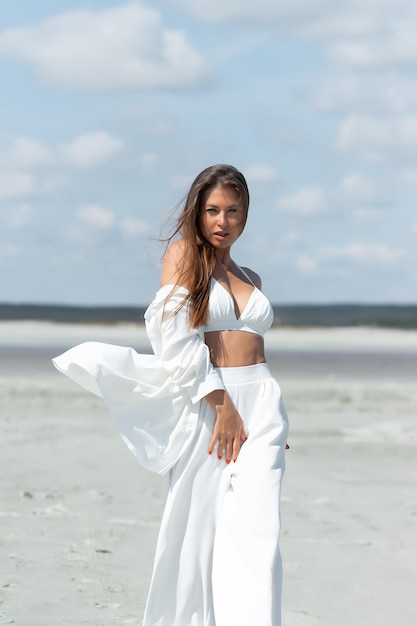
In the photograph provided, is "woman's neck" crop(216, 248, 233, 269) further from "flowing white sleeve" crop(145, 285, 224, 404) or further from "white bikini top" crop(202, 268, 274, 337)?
"flowing white sleeve" crop(145, 285, 224, 404)

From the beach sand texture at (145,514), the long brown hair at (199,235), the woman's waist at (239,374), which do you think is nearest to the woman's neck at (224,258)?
the long brown hair at (199,235)

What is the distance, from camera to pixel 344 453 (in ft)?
34.1

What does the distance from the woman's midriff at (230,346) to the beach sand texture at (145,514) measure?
2.69 feet

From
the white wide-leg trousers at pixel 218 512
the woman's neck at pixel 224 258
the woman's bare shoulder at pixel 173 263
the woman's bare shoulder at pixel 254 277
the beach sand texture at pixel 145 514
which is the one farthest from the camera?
the beach sand texture at pixel 145 514

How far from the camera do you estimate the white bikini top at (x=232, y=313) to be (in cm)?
418

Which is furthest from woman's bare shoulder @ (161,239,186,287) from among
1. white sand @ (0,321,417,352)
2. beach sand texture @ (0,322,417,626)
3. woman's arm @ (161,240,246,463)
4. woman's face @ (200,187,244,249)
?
white sand @ (0,321,417,352)

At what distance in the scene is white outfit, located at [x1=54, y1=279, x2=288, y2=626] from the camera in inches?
161

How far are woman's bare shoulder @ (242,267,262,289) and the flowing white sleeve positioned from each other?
1.50 ft

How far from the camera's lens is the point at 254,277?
4500 mm

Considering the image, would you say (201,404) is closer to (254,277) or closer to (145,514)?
(254,277)

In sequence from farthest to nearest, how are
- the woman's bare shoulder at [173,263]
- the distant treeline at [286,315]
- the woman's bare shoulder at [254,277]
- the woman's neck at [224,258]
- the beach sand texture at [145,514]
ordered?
the distant treeline at [286,315]
the beach sand texture at [145,514]
the woman's bare shoulder at [254,277]
the woman's neck at [224,258]
the woman's bare shoulder at [173,263]

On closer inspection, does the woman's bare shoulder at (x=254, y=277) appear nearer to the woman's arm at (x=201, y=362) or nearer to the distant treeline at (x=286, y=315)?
the woman's arm at (x=201, y=362)

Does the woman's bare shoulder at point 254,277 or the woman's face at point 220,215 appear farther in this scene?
the woman's bare shoulder at point 254,277

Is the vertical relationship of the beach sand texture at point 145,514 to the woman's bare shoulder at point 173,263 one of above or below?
below
